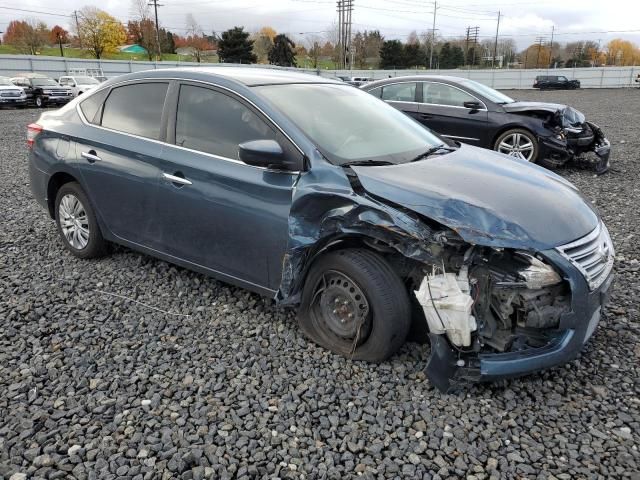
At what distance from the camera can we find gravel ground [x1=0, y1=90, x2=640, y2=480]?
241 centimetres

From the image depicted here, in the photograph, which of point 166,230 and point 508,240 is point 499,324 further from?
point 166,230

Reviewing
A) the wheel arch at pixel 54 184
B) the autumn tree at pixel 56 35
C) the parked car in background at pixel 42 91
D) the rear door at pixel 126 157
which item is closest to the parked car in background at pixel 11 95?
the parked car in background at pixel 42 91

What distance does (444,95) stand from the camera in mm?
9094

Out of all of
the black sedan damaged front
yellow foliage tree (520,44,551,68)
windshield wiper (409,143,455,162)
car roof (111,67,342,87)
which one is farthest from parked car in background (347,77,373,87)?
yellow foliage tree (520,44,551,68)

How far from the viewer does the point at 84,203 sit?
14.7 feet

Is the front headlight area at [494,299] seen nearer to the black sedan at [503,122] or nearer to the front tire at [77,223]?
the front tire at [77,223]

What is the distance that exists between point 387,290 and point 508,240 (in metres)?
0.69

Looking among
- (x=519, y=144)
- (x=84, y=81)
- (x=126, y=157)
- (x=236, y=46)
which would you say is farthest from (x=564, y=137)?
(x=236, y=46)

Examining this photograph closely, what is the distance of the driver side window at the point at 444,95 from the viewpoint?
8930 millimetres

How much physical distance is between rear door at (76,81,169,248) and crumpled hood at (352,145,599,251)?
Result: 5.54ft

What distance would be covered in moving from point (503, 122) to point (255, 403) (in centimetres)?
719

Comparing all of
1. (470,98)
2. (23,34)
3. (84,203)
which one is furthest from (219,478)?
(23,34)

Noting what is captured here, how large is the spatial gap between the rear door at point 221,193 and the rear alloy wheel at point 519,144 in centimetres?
606

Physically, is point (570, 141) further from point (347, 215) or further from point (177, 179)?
point (177, 179)
